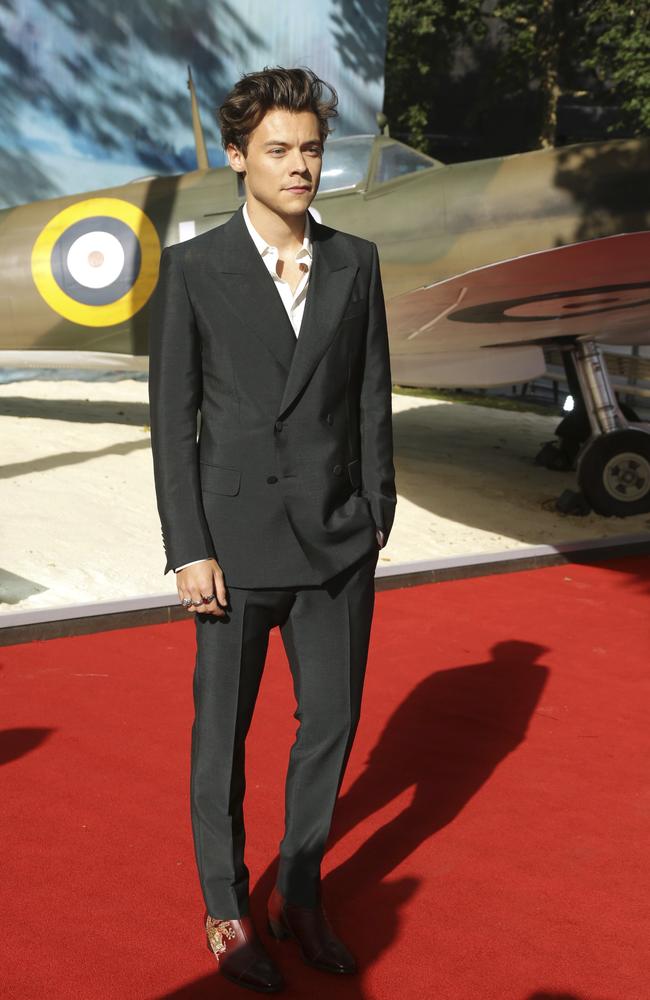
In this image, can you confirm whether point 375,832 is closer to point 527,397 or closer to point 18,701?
point 18,701

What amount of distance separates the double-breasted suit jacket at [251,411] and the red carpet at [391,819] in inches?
38.9

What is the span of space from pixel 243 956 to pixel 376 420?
126 cm

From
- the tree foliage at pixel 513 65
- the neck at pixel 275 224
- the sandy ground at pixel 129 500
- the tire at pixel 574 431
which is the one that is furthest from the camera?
the tree foliage at pixel 513 65

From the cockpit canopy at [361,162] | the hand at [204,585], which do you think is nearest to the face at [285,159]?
the hand at [204,585]

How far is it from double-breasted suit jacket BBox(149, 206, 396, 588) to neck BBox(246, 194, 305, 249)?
0.04 meters

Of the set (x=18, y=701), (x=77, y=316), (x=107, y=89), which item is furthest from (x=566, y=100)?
(x=18, y=701)

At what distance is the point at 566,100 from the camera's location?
26672mm

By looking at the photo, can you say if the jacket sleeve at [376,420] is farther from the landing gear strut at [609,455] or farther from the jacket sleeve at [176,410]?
the landing gear strut at [609,455]

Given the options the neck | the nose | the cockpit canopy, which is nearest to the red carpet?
the neck

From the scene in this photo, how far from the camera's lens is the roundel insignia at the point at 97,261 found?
8.14 meters

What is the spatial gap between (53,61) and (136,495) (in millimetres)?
7527

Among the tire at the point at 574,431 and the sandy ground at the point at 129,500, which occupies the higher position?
the tire at the point at 574,431

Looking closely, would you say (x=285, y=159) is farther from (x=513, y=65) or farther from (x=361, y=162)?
(x=513, y=65)

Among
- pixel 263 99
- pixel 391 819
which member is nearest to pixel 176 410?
pixel 263 99
